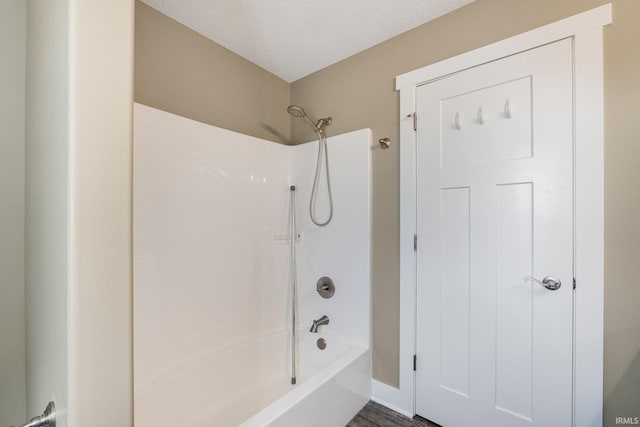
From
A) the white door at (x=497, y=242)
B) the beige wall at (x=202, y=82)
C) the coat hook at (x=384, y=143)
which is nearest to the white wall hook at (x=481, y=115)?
the white door at (x=497, y=242)

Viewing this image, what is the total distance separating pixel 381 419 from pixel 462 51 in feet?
7.28

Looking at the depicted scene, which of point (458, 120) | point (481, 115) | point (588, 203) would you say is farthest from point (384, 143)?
point (588, 203)

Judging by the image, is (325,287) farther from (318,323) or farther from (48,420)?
(48,420)

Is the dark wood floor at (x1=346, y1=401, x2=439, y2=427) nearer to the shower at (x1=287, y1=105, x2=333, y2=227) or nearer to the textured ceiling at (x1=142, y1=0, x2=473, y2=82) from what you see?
the shower at (x1=287, y1=105, x2=333, y2=227)

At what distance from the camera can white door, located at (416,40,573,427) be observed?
127 centimetres

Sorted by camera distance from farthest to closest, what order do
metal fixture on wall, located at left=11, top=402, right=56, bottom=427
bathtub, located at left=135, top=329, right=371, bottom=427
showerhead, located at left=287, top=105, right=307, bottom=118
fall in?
showerhead, located at left=287, top=105, right=307, bottom=118 < bathtub, located at left=135, top=329, right=371, bottom=427 < metal fixture on wall, located at left=11, top=402, right=56, bottom=427

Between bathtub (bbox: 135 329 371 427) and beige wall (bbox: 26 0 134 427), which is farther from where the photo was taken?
bathtub (bbox: 135 329 371 427)

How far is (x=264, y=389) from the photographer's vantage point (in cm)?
193

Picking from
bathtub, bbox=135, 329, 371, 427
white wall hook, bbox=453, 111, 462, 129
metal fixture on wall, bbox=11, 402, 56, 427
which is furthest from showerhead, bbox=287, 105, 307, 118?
metal fixture on wall, bbox=11, 402, 56, 427

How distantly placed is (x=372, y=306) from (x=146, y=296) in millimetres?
1363

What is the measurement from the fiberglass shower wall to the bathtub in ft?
0.20

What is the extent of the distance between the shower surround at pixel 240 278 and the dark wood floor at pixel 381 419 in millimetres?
61

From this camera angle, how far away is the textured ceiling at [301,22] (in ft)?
5.06

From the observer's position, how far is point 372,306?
186 cm
